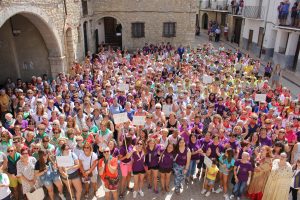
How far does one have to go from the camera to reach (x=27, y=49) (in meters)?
13.7

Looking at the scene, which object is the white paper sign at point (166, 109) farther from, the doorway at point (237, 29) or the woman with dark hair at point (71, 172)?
the doorway at point (237, 29)

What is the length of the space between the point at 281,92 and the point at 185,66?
4.60 metres

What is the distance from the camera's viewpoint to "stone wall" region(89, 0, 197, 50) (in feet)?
70.0

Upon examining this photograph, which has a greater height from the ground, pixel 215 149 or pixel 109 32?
pixel 109 32

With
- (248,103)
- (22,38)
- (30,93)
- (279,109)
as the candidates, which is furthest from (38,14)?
(279,109)

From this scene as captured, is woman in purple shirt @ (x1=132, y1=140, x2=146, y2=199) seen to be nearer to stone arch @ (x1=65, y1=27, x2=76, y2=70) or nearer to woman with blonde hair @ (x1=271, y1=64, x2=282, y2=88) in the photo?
woman with blonde hair @ (x1=271, y1=64, x2=282, y2=88)

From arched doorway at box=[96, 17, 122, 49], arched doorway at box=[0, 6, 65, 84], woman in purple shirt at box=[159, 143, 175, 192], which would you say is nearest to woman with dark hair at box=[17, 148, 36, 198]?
woman in purple shirt at box=[159, 143, 175, 192]

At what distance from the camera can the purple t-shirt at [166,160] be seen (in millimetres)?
6180

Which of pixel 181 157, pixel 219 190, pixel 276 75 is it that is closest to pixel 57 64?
pixel 181 157

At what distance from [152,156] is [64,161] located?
1.98 m

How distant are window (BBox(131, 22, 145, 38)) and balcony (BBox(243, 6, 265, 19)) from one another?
9.85 meters

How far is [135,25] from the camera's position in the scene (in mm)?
22109

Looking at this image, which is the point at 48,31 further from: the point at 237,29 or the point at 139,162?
the point at 237,29

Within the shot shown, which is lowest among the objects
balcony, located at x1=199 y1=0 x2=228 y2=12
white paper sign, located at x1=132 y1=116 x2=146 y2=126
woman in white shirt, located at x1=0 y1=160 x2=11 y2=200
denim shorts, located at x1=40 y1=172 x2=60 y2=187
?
denim shorts, located at x1=40 y1=172 x2=60 y2=187
